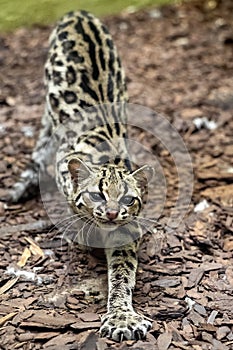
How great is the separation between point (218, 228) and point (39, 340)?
193 centimetres

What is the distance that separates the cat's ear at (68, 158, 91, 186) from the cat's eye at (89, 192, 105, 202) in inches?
7.6

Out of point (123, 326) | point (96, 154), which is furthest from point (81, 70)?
point (123, 326)

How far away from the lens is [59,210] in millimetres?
6027

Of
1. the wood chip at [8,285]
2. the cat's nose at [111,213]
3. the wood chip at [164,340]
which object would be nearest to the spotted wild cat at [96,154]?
the cat's nose at [111,213]

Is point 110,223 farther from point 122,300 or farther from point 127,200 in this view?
point 122,300

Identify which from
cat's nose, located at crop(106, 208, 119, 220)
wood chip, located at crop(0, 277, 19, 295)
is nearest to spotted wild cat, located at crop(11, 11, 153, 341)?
cat's nose, located at crop(106, 208, 119, 220)

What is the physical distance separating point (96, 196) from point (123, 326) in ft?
2.92

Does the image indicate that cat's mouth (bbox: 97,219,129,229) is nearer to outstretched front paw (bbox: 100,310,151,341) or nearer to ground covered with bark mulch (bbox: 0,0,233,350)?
ground covered with bark mulch (bbox: 0,0,233,350)

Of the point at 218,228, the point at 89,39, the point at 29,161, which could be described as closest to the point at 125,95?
the point at 89,39

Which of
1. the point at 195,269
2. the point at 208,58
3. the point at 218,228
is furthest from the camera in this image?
the point at 208,58

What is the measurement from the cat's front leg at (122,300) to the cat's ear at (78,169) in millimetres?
572

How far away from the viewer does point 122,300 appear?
477 cm

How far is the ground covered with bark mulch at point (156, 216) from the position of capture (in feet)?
15.3

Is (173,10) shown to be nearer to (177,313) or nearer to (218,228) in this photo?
(218,228)
